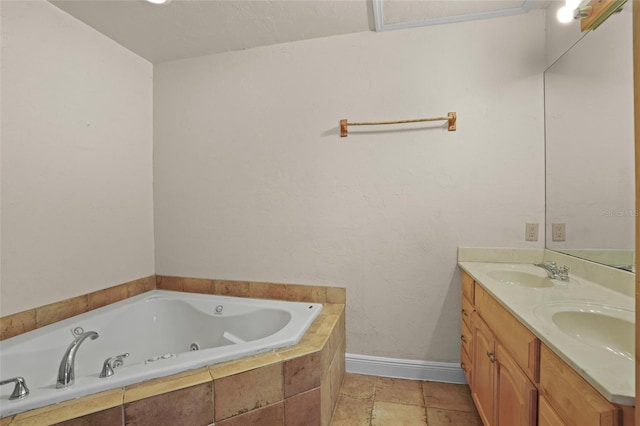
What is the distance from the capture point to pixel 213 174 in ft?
7.13

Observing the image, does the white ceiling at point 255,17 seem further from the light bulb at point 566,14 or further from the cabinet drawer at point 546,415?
the cabinet drawer at point 546,415

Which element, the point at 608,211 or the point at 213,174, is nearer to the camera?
the point at 608,211

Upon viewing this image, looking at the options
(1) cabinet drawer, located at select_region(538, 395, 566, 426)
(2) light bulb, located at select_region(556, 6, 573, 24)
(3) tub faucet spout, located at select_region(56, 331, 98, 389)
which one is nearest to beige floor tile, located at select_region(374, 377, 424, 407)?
(1) cabinet drawer, located at select_region(538, 395, 566, 426)

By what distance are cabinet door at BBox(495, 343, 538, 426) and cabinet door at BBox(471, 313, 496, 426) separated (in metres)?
0.06

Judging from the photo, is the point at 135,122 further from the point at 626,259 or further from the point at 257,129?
the point at 626,259

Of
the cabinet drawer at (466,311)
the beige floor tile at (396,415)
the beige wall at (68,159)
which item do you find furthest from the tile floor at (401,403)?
the beige wall at (68,159)

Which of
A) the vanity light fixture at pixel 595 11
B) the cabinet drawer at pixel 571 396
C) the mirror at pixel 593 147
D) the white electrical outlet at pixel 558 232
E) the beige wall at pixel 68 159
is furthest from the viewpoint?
the white electrical outlet at pixel 558 232

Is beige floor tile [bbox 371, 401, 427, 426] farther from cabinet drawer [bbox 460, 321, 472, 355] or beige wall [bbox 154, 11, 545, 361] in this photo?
cabinet drawer [bbox 460, 321, 472, 355]

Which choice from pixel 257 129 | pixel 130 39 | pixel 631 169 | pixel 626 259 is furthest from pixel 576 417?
pixel 130 39

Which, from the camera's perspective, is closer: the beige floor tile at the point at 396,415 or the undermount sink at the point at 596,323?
the undermount sink at the point at 596,323

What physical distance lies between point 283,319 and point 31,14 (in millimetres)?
2207

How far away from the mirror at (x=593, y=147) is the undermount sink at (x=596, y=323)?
0.34 metres

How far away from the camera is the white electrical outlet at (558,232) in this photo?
1596mm

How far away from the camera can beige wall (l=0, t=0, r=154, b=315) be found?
4.75 feet
